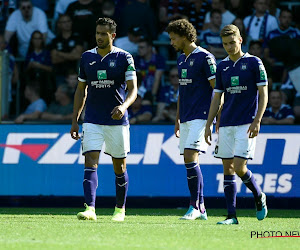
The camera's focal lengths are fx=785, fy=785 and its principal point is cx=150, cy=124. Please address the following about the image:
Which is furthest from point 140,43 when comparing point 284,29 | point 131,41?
point 284,29

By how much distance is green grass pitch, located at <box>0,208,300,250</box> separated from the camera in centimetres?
666

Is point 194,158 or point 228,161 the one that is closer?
point 228,161

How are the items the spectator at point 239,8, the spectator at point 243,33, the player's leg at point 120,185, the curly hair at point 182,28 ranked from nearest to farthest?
the player's leg at point 120,185 < the curly hair at point 182,28 < the spectator at point 243,33 < the spectator at point 239,8

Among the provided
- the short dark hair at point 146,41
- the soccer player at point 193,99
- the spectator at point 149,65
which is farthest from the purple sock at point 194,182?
the short dark hair at point 146,41

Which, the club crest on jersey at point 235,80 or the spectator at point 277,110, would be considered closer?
the club crest on jersey at point 235,80

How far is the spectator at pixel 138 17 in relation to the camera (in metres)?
15.1

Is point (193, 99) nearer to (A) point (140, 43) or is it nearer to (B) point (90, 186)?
(B) point (90, 186)

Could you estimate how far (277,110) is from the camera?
1302 centimetres

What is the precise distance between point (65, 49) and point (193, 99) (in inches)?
226

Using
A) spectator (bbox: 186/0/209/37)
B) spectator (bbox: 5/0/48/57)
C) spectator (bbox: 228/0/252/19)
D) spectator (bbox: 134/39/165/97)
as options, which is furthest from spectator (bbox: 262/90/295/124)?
spectator (bbox: 5/0/48/57)

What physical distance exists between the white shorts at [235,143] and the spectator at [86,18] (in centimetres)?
661

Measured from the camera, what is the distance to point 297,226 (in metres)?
8.95

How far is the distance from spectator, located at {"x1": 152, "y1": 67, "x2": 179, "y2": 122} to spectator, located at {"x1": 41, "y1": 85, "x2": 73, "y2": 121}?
153cm

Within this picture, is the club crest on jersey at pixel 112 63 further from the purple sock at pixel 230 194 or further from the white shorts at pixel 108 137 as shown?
the purple sock at pixel 230 194
